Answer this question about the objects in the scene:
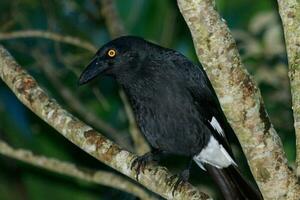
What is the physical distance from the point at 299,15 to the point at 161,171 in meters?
1.22

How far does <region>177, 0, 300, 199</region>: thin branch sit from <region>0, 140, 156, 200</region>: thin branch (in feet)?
5.94

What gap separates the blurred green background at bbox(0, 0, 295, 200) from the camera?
6.60 metres

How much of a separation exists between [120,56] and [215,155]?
93cm

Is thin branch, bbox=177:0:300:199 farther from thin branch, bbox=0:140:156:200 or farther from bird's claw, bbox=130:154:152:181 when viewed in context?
thin branch, bbox=0:140:156:200

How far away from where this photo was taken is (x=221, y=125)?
17.6 feet

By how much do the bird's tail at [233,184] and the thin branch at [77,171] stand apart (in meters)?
0.56

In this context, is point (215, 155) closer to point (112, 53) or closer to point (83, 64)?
point (112, 53)

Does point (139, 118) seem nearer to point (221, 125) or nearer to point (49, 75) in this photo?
point (221, 125)

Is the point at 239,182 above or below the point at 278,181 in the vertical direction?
below

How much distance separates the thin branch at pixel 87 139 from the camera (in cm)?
450

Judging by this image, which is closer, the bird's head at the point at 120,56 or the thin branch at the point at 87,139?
the thin branch at the point at 87,139

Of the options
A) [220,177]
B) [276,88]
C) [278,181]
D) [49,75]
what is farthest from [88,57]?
[278,181]

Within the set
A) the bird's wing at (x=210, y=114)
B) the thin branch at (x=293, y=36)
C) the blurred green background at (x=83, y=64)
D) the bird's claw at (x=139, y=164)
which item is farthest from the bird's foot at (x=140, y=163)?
the blurred green background at (x=83, y=64)

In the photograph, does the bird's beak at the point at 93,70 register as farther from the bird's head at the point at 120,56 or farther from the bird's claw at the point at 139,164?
the bird's claw at the point at 139,164
